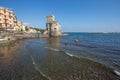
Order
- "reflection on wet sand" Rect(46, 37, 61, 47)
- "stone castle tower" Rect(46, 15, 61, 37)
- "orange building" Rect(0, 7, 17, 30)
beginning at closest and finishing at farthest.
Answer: "reflection on wet sand" Rect(46, 37, 61, 47) < "orange building" Rect(0, 7, 17, 30) < "stone castle tower" Rect(46, 15, 61, 37)

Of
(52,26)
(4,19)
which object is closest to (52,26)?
(52,26)

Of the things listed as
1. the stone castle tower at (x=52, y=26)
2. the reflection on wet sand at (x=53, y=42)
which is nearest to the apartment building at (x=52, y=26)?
the stone castle tower at (x=52, y=26)

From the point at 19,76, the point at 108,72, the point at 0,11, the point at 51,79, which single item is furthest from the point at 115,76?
the point at 0,11

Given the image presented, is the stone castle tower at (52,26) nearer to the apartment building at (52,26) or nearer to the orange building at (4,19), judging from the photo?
the apartment building at (52,26)

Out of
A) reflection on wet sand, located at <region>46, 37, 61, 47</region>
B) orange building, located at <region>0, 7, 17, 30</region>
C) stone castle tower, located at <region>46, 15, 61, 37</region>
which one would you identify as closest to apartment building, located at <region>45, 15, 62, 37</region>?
stone castle tower, located at <region>46, 15, 61, 37</region>

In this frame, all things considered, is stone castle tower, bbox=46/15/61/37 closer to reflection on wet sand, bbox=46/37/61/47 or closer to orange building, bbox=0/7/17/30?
reflection on wet sand, bbox=46/37/61/47

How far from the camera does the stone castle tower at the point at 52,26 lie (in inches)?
3812

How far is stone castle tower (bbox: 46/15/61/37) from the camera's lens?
9681cm

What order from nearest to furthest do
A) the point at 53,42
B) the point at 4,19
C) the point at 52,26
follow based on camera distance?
1. the point at 53,42
2. the point at 4,19
3. the point at 52,26

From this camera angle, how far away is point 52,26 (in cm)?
9706

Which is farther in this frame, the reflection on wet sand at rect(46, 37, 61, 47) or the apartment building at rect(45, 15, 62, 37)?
the apartment building at rect(45, 15, 62, 37)

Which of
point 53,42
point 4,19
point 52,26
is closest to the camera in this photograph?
point 53,42

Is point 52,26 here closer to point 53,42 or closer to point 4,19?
point 4,19

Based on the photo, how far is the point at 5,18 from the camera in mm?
65000
